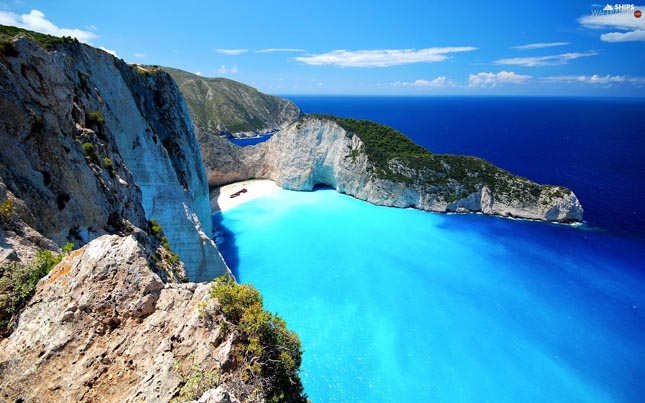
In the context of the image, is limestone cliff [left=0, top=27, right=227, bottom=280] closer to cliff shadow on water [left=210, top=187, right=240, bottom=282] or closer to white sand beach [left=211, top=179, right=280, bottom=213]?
cliff shadow on water [left=210, top=187, right=240, bottom=282]

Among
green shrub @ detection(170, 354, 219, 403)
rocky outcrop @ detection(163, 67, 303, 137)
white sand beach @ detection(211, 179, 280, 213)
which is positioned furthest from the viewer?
rocky outcrop @ detection(163, 67, 303, 137)

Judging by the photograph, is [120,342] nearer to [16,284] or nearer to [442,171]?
[16,284]

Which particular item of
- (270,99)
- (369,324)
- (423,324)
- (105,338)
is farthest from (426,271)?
(270,99)

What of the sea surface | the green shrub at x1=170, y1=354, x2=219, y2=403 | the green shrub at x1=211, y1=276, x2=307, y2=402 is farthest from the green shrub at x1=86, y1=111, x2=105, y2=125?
the sea surface

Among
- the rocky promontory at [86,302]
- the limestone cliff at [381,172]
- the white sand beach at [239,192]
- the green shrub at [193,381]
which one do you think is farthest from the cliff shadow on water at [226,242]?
the green shrub at [193,381]

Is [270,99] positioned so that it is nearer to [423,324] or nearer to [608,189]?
[608,189]

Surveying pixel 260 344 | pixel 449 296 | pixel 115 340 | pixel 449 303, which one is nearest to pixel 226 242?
pixel 449 296

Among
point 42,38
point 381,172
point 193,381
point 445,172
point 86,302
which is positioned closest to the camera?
point 193,381
